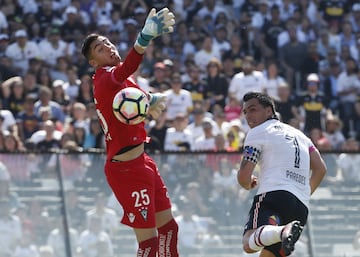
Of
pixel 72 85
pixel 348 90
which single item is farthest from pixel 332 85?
pixel 72 85

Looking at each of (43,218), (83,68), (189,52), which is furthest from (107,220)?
(189,52)

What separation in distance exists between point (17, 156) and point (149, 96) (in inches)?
147

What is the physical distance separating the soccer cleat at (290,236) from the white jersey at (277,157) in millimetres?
620

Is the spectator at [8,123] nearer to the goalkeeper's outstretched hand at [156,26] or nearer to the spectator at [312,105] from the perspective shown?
the spectator at [312,105]

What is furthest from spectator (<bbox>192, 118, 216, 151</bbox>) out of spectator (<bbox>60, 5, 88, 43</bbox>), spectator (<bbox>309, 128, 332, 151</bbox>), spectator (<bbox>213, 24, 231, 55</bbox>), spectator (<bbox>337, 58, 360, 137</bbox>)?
spectator (<bbox>60, 5, 88, 43</bbox>)

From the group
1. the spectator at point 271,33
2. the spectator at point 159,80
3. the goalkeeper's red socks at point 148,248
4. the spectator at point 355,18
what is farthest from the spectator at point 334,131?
the goalkeeper's red socks at point 148,248

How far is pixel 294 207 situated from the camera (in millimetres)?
9414

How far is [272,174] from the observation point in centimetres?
945

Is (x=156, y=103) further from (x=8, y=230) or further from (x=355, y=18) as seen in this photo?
(x=355, y=18)

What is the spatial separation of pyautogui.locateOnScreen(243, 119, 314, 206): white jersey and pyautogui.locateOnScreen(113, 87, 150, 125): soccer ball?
3.02 ft

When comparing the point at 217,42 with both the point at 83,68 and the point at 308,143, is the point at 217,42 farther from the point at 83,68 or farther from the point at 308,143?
the point at 308,143

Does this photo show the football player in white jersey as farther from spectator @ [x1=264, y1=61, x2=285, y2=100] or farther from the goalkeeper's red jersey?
spectator @ [x1=264, y1=61, x2=285, y2=100]

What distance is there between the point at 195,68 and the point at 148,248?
9.98 m

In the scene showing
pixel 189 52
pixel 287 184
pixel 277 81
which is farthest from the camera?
pixel 189 52
